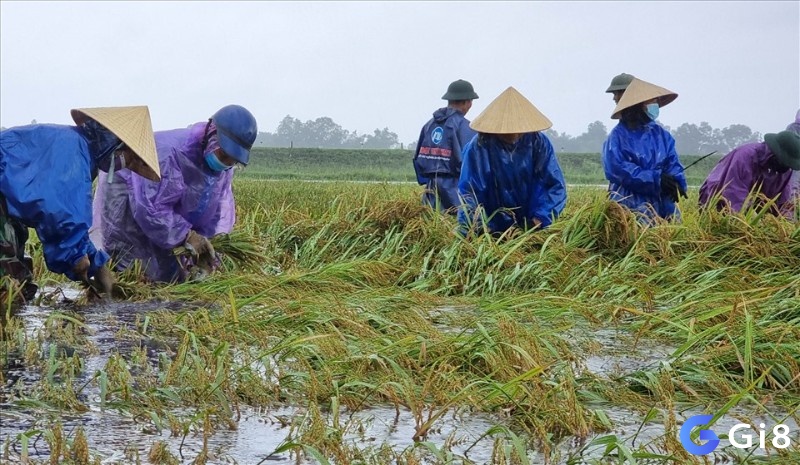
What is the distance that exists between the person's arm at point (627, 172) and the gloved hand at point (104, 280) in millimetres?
3792

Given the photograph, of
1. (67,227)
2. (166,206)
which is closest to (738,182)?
(166,206)

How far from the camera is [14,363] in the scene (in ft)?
16.0

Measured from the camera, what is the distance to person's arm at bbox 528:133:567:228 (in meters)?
7.55

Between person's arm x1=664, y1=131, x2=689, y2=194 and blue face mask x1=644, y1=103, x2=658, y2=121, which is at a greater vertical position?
blue face mask x1=644, y1=103, x2=658, y2=121

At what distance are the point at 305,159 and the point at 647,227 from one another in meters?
29.1

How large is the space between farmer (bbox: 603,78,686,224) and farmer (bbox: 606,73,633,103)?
558 millimetres

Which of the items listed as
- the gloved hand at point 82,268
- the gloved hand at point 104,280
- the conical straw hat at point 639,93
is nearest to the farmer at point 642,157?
the conical straw hat at point 639,93

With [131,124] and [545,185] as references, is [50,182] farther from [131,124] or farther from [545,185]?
[545,185]

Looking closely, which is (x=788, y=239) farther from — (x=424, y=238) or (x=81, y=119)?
(x=81, y=119)

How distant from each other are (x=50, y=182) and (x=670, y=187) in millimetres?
4755

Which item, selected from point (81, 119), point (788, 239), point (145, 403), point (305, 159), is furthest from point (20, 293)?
point (305, 159)

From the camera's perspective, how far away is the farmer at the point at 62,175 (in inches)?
209

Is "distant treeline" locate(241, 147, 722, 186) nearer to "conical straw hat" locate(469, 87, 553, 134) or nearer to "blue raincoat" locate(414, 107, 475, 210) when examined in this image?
"blue raincoat" locate(414, 107, 475, 210)

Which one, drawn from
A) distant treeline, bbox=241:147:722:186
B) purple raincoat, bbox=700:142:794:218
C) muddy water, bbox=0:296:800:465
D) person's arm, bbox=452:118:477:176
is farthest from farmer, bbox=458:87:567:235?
distant treeline, bbox=241:147:722:186
